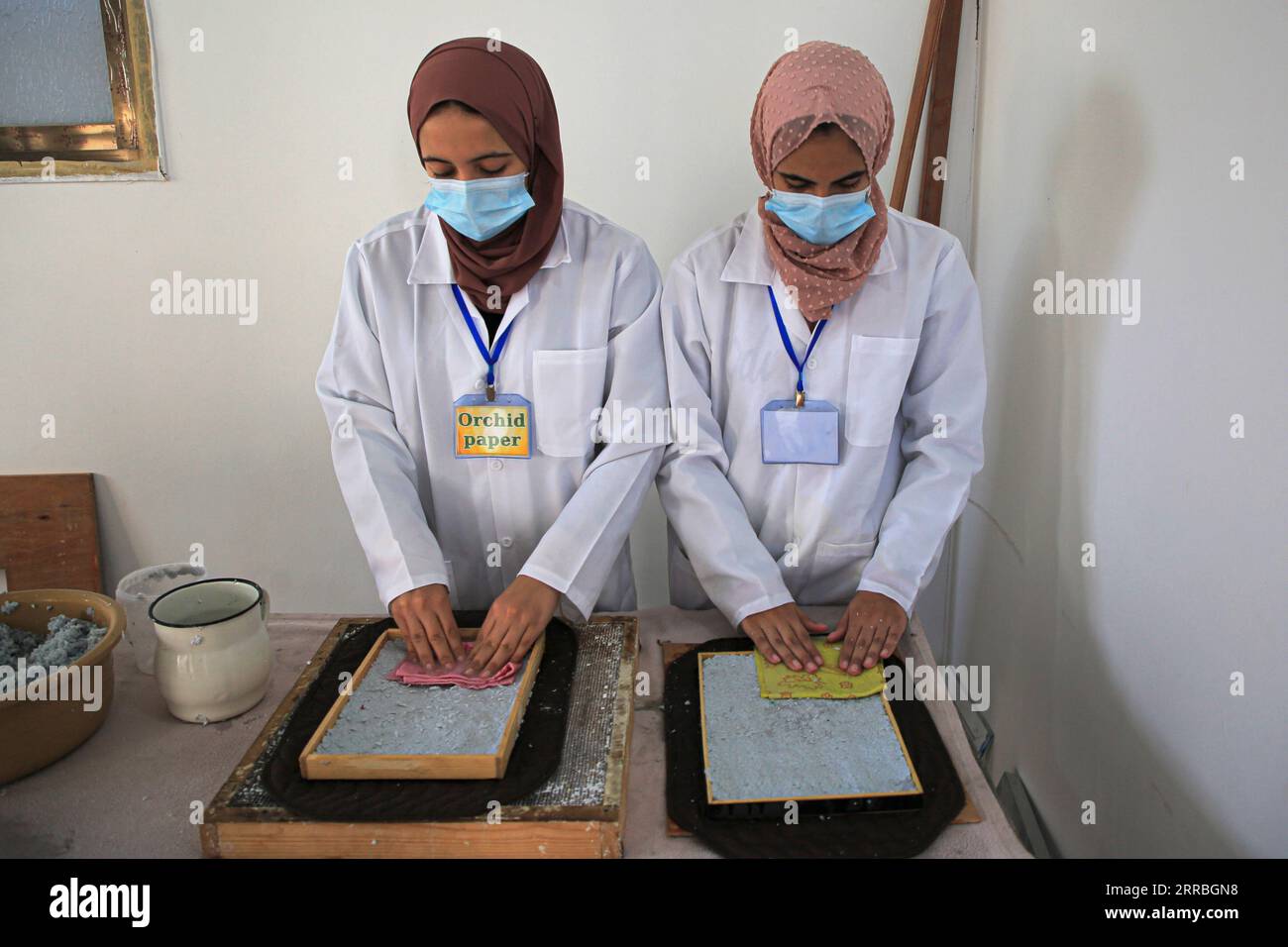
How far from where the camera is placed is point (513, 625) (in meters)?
1.34

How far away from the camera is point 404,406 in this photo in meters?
1.64

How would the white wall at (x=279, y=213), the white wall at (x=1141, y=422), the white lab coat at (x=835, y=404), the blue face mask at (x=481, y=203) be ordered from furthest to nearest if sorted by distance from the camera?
the white wall at (x=279, y=213) → the white lab coat at (x=835, y=404) → the blue face mask at (x=481, y=203) → the white wall at (x=1141, y=422)

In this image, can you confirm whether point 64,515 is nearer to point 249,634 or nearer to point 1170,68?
point 249,634

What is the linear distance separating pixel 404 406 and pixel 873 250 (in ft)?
3.05

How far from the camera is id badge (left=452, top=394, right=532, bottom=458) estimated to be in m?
1.59

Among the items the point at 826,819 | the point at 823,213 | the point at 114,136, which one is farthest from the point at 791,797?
the point at 114,136

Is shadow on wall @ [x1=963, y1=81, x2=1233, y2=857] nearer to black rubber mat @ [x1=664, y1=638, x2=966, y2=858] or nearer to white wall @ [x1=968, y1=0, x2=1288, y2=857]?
white wall @ [x1=968, y1=0, x2=1288, y2=857]

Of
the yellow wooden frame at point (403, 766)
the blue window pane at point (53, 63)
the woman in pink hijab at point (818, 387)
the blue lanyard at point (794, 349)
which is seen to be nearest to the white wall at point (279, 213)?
the blue window pane at point (53, 63)

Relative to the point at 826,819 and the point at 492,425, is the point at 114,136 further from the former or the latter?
the point at 826,819

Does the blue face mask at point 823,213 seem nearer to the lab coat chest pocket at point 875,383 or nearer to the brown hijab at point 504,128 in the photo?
the lab coat chest pocket at point 875,383

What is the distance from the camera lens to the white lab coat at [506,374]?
158 centimetres

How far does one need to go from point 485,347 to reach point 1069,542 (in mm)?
1287

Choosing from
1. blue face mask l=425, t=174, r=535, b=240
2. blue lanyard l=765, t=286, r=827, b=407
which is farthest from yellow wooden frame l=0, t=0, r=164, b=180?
blue lanyard l=765, t=286, r=827, b=407
